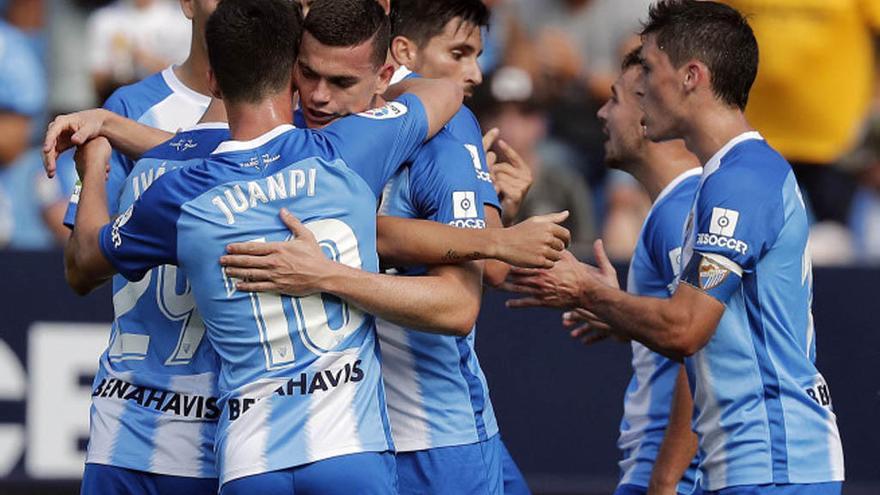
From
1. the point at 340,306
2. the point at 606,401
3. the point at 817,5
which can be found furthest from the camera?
the point at 817,5

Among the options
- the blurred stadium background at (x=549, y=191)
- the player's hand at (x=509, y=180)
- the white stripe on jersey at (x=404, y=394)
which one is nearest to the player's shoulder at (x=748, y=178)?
the player's hand at (x=509, y=180)

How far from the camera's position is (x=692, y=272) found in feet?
16.1

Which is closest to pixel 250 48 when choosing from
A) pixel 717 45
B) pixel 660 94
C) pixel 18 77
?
pixel 660 94

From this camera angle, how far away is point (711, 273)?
483 centimetres

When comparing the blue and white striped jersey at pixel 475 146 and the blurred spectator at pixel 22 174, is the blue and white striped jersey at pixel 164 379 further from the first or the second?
the blurred spectator at pixel 22 174

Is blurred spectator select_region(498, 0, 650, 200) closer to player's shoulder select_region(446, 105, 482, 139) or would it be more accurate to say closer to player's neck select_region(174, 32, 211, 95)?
player's neck select_region(174, 32, 211, 95)

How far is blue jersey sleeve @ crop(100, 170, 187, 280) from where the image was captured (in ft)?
14.5

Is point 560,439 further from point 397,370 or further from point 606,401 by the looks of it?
point 397,370

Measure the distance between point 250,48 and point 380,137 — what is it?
459 mm

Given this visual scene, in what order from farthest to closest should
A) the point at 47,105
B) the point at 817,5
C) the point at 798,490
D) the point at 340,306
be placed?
the point at 47,105, the point at 817,5, the point at 798,490, the point at 340,306

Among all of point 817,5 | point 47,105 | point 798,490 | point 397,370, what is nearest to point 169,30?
point 47,105

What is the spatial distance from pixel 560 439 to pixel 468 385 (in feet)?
10.1

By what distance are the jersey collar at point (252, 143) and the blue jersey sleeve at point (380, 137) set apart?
14 centimetres

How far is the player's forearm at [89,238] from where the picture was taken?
4703 mm
